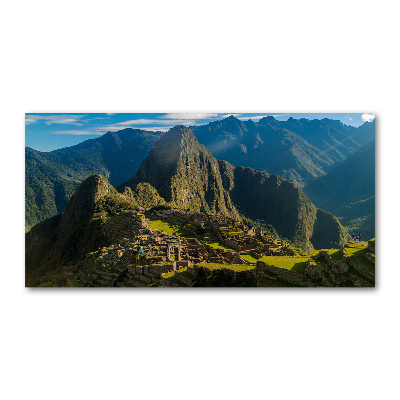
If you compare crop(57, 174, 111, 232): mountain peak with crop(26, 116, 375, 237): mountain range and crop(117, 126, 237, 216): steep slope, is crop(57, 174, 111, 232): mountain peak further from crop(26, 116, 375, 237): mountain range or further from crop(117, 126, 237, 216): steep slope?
crop(117, 126, 237, 216): steep slope

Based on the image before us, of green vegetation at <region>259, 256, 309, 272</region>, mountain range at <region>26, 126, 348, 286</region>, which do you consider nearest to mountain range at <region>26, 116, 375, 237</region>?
mountain range at <region>26, 126, 348, 286</region>

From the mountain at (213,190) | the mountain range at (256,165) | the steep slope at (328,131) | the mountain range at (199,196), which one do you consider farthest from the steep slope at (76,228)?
the steep slope at (328,131)

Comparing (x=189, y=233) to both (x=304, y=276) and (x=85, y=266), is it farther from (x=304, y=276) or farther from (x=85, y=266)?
(x=304, y=276)

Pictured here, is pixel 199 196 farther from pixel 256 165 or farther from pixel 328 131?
pixel 328 131

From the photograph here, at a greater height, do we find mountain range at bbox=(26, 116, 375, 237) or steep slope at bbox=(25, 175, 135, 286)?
mountain range at bbox=(26, 116, 375, 237)

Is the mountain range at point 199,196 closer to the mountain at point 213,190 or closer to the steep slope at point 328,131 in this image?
the mountain at point 213,190
